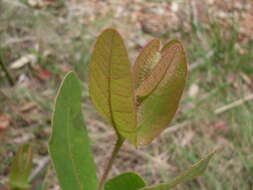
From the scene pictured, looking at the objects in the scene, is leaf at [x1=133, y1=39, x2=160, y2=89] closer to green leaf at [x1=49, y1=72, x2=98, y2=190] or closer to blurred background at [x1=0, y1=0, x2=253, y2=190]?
green leaf at [x1=49, y1=72, x2=98, y2=190]

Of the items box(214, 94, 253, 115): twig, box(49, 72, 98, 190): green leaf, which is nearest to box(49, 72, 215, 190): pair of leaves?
box(49, 72, 98, 190): green leaf

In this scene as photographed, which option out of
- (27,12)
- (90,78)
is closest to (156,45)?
(90,78)

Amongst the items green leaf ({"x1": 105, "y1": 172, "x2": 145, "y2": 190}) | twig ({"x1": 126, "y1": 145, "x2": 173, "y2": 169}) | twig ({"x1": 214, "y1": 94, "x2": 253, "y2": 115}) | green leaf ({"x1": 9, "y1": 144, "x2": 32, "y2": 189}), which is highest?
green leaf ({"x1": 105, "y1": 172, "x2": 145, "y2": 190})

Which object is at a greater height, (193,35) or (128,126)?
Result: (128,126)

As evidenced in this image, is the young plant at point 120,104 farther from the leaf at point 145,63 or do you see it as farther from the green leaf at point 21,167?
the green leaf at point 21,167

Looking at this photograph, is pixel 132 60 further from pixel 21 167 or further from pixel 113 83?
pixel 113 83

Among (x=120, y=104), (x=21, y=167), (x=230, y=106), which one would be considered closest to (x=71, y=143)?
(x=120, y=104)

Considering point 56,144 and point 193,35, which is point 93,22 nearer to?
point 193,35

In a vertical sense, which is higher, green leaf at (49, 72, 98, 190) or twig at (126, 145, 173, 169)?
green leaf at (49, 72, 98, 190)

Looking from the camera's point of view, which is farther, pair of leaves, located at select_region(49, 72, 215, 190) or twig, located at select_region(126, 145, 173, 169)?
twig, located at select_region(126, 145, 173, 169)
